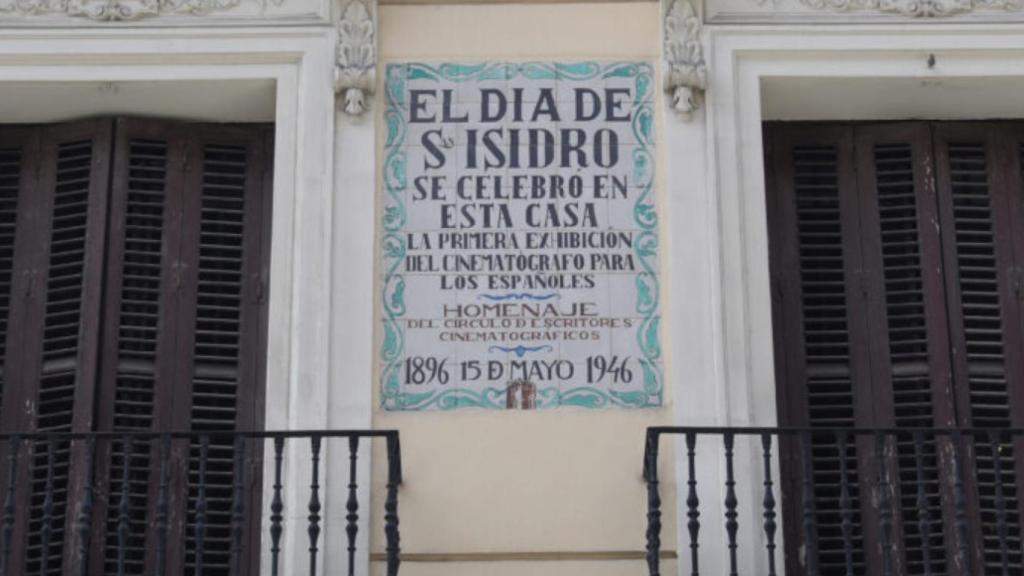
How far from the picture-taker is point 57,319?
1205cm

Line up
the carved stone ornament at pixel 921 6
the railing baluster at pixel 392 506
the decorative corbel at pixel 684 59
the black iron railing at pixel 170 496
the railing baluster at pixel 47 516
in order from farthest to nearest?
the carved stone ornament at pixel 921 6, the decorative corbel at pixel 684 59, the black iron railing at pixel 170 496, the railing baluster at pixel 47 516, the railing baluster at pixel 392 506

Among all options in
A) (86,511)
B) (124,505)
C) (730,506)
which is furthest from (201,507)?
(730,506)

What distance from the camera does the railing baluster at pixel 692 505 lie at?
35.3ft

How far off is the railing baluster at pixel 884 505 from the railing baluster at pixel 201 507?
9.98ft

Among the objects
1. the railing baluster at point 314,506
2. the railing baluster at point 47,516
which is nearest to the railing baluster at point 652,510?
the railing baluster at point 314,506

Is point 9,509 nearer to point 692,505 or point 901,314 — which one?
point 692,505

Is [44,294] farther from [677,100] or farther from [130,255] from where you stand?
[677,100]

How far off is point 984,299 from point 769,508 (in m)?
2.00

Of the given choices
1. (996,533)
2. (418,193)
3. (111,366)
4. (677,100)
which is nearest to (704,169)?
(677,100)

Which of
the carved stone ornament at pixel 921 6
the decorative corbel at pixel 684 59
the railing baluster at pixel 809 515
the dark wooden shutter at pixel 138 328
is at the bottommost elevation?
the railing baluster at pixel 809 515

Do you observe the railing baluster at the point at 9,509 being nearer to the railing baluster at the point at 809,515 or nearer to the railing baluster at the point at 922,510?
the railing baluster at the point at 809,515

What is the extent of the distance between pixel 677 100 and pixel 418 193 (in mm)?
1369

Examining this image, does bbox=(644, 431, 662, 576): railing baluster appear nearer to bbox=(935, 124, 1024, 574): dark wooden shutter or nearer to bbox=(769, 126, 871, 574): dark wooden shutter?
bbox=(769, 126, 871, 574): dark wooden shutter

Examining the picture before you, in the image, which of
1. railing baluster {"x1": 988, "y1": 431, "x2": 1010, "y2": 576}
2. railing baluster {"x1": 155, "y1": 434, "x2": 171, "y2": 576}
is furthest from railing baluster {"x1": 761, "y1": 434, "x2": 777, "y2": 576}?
railing baluster {"x1": 155, "y1": 434, "x2": 171, "y2": 576}
